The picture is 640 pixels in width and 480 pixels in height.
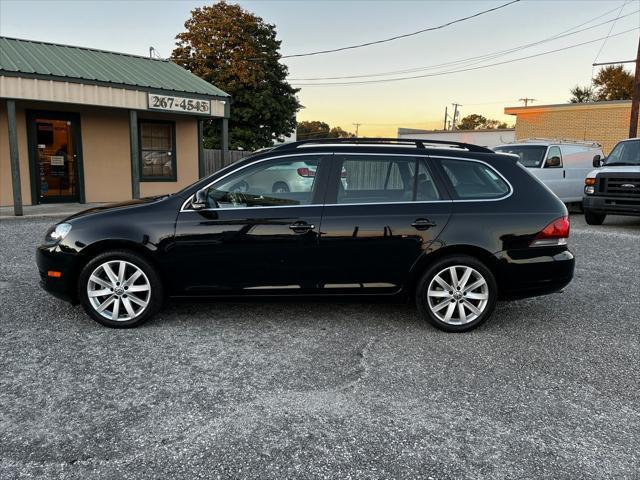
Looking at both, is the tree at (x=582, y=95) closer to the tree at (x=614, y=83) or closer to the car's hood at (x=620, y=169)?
the tree at (x=614, y=83)

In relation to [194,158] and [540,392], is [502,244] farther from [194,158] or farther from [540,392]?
[194,158]

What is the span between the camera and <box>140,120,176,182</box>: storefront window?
15.9m

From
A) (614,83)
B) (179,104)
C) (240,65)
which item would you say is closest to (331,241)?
(179,104)

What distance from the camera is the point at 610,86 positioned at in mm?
47250

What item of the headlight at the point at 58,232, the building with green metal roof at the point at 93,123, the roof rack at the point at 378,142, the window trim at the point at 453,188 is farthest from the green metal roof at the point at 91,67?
the window trim at the point at 453,188

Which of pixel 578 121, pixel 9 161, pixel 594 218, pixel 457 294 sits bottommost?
pixel 457 294

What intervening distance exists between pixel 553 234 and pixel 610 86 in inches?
2026

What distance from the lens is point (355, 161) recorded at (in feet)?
15.1

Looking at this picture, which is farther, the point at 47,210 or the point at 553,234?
the point at 47,210

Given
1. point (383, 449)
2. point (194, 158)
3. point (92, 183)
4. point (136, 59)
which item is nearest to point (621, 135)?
point (194, 158)

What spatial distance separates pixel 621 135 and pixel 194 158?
21.7 metres

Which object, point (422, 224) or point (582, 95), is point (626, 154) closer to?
point (422, 224)

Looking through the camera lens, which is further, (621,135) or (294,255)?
(621,135)

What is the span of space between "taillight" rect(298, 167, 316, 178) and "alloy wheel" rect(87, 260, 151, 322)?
1655mm
